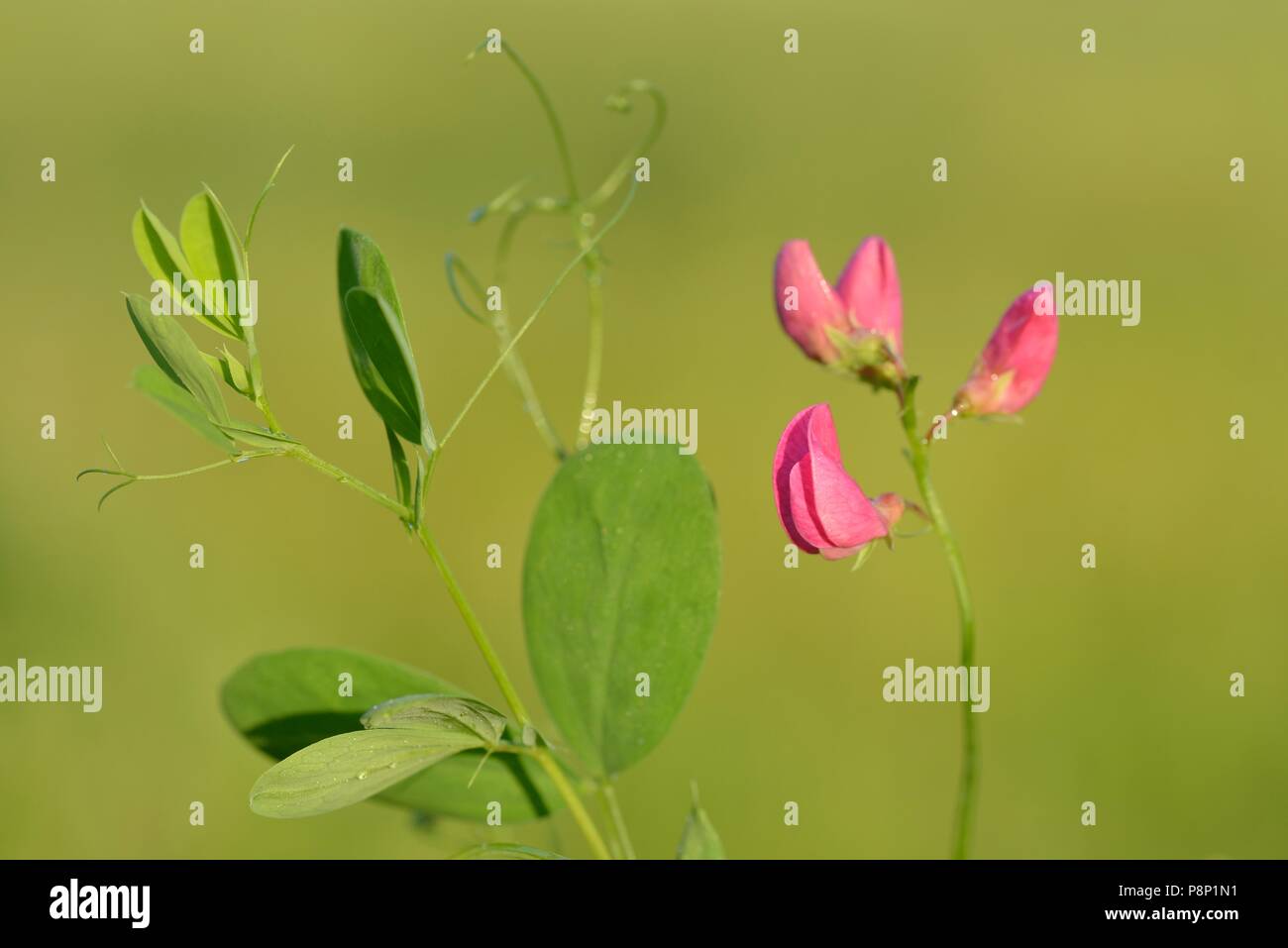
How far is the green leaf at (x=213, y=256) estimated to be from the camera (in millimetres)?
324

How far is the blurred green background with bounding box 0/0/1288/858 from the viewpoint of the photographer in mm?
1604

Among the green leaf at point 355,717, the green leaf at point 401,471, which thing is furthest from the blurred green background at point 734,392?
the green leaf at point 401,471

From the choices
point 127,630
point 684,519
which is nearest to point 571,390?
point 127,630

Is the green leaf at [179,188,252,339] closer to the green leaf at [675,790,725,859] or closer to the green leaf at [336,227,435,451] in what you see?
the green leaf at [336,227,435,451]

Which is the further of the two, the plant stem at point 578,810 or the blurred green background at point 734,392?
the blurred green background at point 734,392

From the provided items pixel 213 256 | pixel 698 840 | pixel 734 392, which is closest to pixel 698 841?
pixel 698 840

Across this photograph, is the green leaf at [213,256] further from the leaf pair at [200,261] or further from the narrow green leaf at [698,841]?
the narrow green leaf at [698,841]

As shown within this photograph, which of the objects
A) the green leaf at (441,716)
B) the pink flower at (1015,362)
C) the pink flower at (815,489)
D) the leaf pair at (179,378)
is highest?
the pink flower at (1015,362)

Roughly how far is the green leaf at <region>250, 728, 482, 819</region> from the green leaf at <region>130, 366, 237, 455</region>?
0.08m

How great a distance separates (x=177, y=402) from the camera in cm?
29

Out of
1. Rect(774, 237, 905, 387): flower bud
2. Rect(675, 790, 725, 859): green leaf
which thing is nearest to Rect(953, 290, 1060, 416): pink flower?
Rect(774, 237, 905, 387): flower bud

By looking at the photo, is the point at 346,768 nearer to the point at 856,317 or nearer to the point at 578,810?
the point at 578,810

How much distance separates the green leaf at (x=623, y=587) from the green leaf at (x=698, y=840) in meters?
0.04

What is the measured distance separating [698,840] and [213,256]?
0.21m
